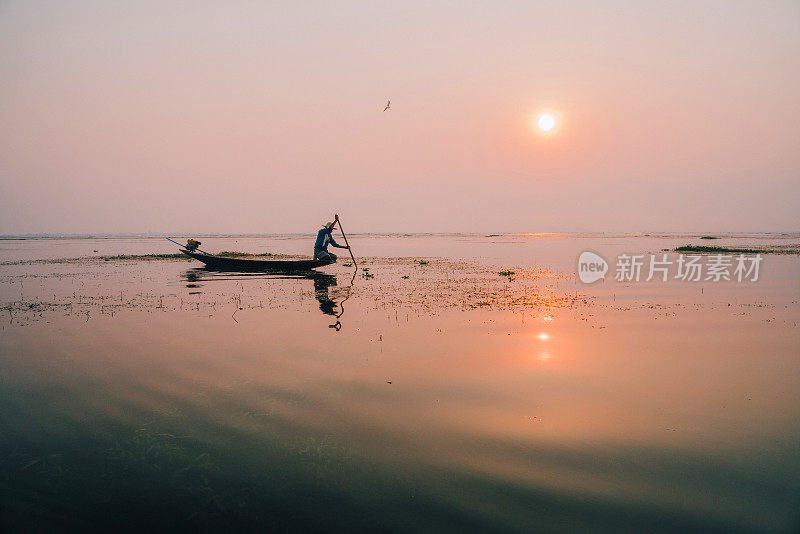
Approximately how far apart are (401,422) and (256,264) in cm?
2366

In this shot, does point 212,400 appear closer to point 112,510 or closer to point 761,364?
point 112,510

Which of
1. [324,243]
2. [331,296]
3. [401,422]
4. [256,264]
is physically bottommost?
[401,422]

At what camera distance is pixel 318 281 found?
82.4 feet

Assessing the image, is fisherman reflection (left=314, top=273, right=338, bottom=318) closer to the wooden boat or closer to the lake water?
the wooden boat

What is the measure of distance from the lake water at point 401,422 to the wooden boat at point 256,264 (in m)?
12.8

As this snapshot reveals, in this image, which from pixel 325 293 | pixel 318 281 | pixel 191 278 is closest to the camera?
pixel 325 293

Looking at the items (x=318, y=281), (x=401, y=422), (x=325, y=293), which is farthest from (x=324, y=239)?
(x=401, y=422)

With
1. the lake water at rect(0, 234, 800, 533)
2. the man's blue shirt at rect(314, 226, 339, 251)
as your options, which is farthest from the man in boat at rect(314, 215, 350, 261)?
the lake water at rect(0, 234, 800, 533)

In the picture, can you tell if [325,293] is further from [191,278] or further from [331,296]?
[191,278]

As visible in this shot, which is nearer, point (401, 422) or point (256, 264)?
point (401, 422)

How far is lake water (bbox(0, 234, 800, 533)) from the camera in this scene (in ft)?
15.9

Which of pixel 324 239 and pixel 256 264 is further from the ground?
→ pixel 324 239

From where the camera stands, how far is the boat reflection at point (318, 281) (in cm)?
1636

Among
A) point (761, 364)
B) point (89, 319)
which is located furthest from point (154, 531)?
point (89, 319)
